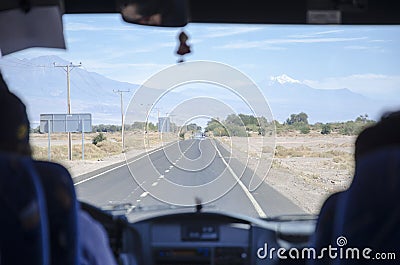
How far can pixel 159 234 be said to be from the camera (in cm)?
451

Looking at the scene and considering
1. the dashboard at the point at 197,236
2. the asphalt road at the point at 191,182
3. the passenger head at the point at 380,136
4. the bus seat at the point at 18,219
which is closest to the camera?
the bus seat at the point at 18,219

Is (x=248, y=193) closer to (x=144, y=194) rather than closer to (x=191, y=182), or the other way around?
(x=191, y=182)

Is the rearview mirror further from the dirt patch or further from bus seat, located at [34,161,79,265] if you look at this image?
bus seat, located at [34,161,79,265]

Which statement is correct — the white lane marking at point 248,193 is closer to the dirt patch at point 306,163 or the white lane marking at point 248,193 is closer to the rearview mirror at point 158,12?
the dirt patch at point 306,163

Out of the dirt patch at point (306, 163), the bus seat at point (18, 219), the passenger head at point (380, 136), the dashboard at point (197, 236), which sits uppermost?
the passenger head at point (380, 136)

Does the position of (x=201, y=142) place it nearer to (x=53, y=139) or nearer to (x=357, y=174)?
(x=53, y=139)

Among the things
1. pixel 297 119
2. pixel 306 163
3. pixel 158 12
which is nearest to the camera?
pixel 158 12

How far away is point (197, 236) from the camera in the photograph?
14.6ft

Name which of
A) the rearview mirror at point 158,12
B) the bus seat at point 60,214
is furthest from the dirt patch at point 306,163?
the bus seat at point 60,214

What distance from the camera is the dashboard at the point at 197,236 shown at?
13.8ft

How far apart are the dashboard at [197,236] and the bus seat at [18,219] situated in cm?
172

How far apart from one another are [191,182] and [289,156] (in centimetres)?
148

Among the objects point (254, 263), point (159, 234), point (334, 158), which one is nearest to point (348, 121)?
point (334, 158)

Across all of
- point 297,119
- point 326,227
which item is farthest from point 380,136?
point 297,119
